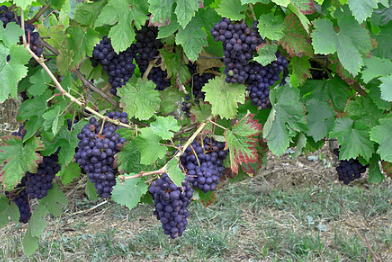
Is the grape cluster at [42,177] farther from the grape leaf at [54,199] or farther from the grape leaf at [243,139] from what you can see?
the grape leaf at [243,139]

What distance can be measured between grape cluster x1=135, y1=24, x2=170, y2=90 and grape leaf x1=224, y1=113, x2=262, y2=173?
469 mm

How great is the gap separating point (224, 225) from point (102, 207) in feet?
5.20

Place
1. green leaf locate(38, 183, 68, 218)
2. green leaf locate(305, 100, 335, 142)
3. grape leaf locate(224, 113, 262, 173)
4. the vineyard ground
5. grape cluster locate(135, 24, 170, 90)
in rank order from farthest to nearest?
the vineyard ground < green leaf locate(38, 183, 68, 218) < green leaf locate(305, 100, 335, 142) < grape cluster locate(135, 24, 170, 90) < grape leaf locate(224, 113, 262, 173)

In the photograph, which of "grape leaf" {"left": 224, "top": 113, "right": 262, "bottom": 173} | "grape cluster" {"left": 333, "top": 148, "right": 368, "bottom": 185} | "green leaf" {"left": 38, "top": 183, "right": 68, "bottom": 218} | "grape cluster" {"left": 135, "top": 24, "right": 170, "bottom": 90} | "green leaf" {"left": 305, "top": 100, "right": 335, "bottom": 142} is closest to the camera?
"grape leaf" {"left": 224, "top": 113, "right": 262, "bottom": 173}

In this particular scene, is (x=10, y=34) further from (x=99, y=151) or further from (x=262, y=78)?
(x=262, y=78)

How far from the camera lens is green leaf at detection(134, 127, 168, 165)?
132 centimetres

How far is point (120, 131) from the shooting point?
1522mm

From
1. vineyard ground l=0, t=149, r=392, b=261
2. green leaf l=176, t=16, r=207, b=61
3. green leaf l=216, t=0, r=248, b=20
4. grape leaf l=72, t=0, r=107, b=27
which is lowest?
vineyard ground l=0, t=149, r=392, b=261

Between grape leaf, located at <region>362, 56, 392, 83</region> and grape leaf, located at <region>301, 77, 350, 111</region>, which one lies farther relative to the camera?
grape leaf, located at <region>301, 77, 350, 111</region>

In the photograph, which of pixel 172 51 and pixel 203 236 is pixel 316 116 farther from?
pixel 203 236

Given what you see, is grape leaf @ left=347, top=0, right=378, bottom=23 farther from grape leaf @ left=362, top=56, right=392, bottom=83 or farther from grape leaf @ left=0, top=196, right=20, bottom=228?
grape leaf @ left=0, top=196, right=20, bottom=228

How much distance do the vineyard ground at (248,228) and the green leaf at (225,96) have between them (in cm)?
163

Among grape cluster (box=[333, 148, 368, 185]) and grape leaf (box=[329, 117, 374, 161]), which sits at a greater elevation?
grape leaf (box=[329, 117, 374, 161])

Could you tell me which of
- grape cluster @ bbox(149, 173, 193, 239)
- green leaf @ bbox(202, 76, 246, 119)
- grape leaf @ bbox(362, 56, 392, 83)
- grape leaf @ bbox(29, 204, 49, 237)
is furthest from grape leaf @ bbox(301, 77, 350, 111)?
grape leaf @ bbox(29, 204, 49, 237)
